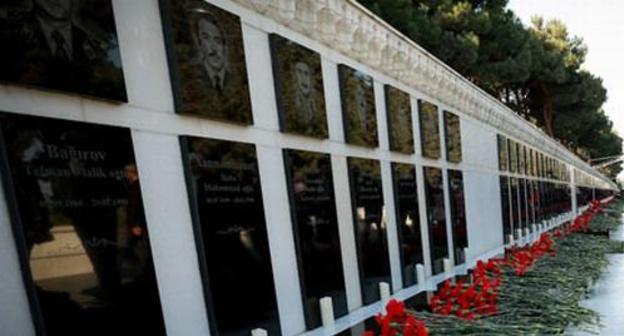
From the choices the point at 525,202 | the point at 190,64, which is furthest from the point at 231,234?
the point at 525,202

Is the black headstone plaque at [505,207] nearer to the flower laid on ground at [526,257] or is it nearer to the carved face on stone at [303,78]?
the flower laid on ground at [526,257]

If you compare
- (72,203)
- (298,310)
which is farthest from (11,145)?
(298,310)

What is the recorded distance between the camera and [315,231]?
175 inches

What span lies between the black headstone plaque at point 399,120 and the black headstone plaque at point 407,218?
0.25 metres

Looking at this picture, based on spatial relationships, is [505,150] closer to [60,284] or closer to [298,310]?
[298,310]

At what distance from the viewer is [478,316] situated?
3.92 metres

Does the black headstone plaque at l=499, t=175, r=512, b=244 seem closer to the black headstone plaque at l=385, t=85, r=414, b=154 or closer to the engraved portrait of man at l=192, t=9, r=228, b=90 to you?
the black headstone plaque at l=385, t=85, r=414, b=154

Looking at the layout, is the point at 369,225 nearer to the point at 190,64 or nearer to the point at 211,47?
the point at 211,47

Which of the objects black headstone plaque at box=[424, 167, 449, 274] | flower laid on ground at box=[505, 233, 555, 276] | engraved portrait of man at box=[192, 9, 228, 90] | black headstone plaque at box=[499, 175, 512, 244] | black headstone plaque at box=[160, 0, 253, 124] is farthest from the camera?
black headstone plaque at box=[499, 175, 512, 244]

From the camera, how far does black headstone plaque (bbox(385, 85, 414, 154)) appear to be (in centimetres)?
634

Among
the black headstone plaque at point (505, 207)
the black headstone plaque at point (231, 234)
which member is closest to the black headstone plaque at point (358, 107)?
the black headstone plaque at point (231, 234)

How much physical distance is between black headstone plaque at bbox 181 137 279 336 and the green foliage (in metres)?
8.65

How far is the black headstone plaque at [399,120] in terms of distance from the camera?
6336mm

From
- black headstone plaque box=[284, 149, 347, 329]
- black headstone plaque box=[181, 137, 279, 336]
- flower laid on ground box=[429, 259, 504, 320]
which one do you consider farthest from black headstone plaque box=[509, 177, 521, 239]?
black headstone plaque box=[181, 137, 279, 336]
